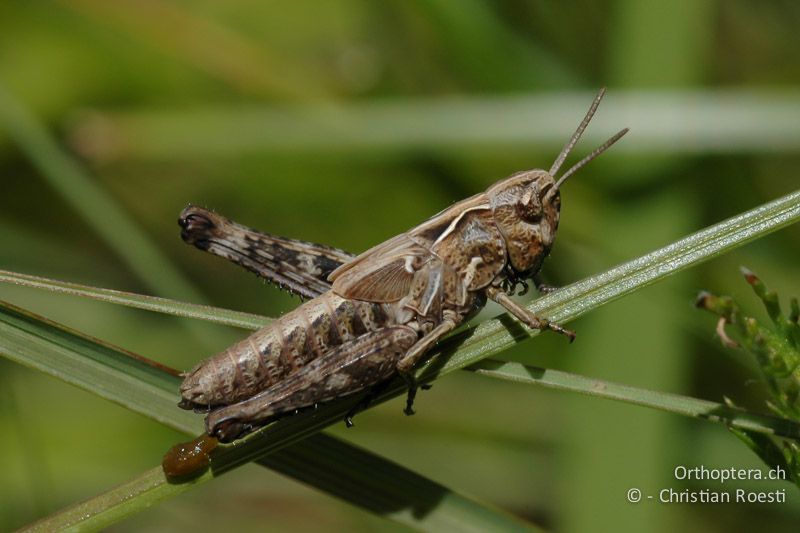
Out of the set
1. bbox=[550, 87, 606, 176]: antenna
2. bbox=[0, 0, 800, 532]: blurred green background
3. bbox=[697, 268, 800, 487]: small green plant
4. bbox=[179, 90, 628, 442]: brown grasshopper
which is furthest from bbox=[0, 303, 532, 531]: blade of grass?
bbox=[550, 87, 606, 176]: antenna

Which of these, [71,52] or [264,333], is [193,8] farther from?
[264,333]

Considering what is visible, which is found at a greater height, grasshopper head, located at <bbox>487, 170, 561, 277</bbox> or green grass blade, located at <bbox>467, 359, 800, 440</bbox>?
grasshopper head, located at <bbox>487, 170, 561, 277</bbox>

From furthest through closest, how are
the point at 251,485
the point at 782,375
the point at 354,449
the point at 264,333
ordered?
the point at 251,485
the point at 264,333
the point at 354,449
the point at 782,375

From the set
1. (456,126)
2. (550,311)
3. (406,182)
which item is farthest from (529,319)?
(406,182)

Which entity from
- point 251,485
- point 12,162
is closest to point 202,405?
point 251,485

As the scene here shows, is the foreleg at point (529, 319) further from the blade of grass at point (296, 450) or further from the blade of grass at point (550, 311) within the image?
the blade of grass at point (296, 450)

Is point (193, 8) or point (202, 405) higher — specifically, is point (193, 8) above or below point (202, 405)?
above

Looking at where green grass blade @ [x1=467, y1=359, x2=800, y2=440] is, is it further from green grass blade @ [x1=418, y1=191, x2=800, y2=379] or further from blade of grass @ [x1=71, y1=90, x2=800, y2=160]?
blade of grass @ [x1=71, y1=90, x2=800, y2=160]

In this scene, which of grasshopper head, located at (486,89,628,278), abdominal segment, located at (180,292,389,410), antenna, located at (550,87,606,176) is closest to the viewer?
abdominal segment, located at (180,292,389,410)
